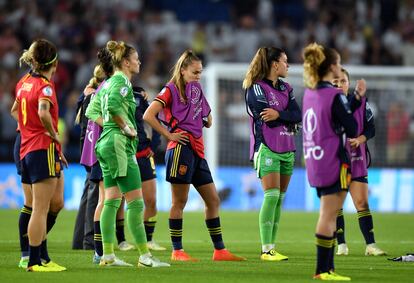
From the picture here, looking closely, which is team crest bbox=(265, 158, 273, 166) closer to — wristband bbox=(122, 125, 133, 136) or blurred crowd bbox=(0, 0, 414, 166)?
wristband bbox=(122, 125, 133, 136)

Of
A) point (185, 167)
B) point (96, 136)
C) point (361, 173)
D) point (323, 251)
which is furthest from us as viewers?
point (361, 173)

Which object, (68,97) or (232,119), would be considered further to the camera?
(68,97)

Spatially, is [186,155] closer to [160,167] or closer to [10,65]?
[160,167]

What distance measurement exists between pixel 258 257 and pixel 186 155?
152cm

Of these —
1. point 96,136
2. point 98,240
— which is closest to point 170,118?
point 96,136

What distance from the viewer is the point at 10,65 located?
2436cm

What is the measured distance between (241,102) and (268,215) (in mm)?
11185

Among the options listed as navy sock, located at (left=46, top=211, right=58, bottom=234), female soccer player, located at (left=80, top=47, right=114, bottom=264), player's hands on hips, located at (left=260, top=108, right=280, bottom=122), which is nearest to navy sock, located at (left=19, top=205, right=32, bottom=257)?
navy sock, located at (left=46, top=211, right=58, bottom=234)

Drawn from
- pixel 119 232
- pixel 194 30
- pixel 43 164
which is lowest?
pixel 119 232

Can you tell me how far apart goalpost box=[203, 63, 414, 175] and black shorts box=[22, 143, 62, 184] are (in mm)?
11267

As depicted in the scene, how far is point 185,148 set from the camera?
10.8 meters

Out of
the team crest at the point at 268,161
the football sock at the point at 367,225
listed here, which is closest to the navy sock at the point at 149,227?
the team crest at the point at 268,161

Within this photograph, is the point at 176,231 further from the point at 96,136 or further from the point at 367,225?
the point at 367,225

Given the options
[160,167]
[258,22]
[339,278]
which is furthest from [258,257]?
[258,22]
